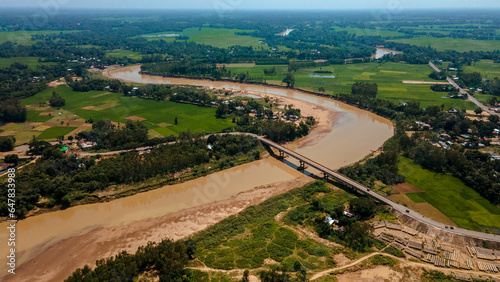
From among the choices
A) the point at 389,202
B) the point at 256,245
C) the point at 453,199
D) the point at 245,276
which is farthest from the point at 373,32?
the point at 245,276

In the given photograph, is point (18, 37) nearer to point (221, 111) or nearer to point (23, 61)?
point (23, 61)

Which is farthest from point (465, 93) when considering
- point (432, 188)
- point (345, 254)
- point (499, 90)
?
point (345, 254)

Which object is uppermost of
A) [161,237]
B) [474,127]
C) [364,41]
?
[364,41]

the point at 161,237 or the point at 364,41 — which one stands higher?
the point at 364,41

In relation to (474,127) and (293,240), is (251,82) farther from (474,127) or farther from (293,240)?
(293,240)

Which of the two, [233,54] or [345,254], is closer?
[345,254]

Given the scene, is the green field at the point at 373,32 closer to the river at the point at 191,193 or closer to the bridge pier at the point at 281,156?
the river at the point at 191,193
